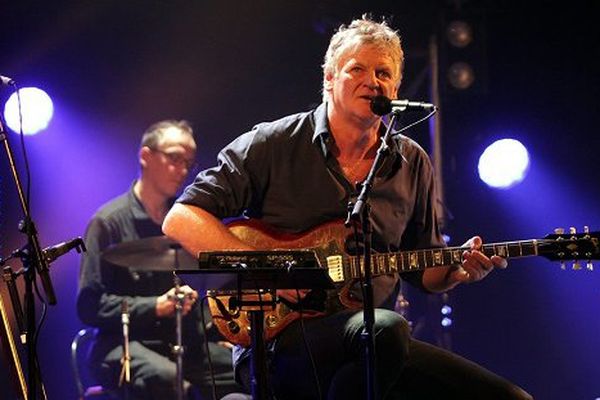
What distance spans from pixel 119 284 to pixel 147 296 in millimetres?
240

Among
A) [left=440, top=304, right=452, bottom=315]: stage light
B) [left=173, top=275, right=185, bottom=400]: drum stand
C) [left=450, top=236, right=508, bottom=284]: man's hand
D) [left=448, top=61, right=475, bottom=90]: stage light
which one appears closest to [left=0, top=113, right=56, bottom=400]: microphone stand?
[left=450, top=236, right=508, bottom=284]: man's hand

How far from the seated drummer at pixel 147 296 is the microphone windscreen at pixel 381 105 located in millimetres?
2846

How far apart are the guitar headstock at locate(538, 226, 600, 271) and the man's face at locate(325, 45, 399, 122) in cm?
99

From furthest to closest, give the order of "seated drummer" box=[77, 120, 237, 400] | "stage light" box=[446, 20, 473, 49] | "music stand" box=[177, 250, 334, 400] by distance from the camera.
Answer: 1. "stage light" box=[446, 20, 473, 49]
2. "seated drummer" box=[77, 120, 237, 400]
3. "music stand" box=[177, 250, 334, 400]

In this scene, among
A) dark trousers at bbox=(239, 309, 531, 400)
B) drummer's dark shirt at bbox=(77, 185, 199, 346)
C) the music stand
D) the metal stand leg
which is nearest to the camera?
the music stand

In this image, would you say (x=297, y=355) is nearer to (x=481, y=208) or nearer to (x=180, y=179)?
(x=180, y=179)

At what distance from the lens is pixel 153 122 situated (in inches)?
311

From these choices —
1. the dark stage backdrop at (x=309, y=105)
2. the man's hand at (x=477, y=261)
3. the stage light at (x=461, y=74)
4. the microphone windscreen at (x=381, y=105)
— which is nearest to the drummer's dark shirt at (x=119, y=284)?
the dark stage backdrop at (x=309, y=105)

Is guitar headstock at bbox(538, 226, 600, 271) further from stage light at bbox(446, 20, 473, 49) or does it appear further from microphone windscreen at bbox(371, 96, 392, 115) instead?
stage light at bbox(446, 20, 473, 49)

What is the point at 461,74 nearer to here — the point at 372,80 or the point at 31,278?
the point at 372,80

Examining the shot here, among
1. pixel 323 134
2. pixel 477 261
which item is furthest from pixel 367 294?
pixel 323 134

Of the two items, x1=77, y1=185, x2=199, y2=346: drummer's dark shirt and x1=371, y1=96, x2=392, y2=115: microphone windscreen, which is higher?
x1=371, y1=96, x2=392, y2=115: microphone windscreen

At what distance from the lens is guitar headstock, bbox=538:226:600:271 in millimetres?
3682

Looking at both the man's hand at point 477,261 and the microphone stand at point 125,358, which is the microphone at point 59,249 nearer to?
the man's hand at point 477,261
